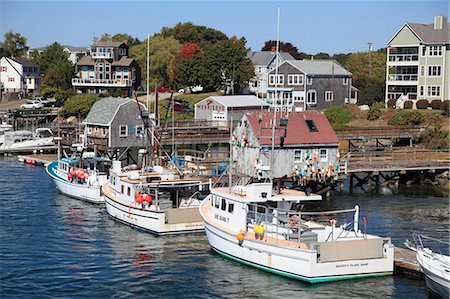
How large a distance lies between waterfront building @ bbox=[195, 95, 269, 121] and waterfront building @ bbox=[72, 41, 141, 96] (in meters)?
35.7

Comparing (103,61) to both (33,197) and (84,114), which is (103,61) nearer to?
(84,114)

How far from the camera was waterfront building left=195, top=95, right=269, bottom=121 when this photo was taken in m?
88.3

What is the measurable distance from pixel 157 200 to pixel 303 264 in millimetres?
13534

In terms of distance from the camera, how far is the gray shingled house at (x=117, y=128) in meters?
65.2

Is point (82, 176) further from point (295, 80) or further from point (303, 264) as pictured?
point (295, 80)

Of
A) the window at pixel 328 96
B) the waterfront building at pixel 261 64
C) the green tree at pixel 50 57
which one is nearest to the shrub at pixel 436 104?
the window at pixel 328 96

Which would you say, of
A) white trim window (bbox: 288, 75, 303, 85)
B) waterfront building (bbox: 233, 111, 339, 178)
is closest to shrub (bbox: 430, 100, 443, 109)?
white trim window (bbox: 288, 75, 303, 85)

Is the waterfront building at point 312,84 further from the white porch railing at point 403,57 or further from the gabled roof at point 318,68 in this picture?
the white porch railing at point 403,57

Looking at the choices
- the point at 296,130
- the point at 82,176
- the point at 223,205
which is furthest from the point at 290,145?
the point at 82,176

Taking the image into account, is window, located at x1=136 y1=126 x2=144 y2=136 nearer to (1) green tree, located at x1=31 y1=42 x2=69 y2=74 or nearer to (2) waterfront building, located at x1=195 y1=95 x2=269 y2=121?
(2) waterfront building, located at x1=195 y1=95 x2=269 y2=121

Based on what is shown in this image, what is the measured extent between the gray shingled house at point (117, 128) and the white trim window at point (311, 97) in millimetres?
39763

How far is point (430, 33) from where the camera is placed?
9944 cm

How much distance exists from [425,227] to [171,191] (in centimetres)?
1572

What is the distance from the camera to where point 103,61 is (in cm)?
12738
